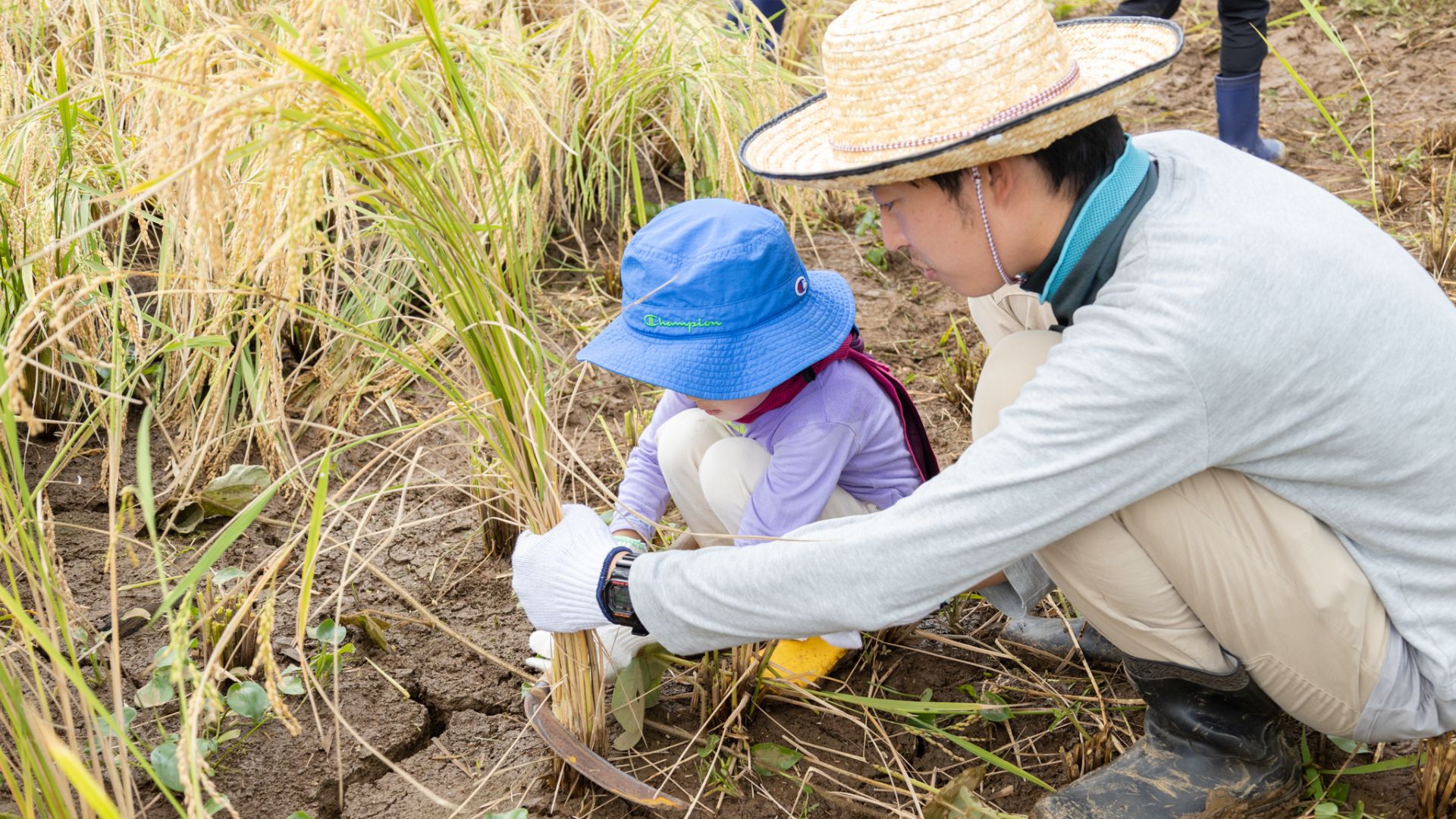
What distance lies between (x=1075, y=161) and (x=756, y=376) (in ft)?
1.63

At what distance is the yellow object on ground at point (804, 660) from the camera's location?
71.6 inches

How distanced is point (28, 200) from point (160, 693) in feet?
3.16

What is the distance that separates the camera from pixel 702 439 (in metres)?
1.88

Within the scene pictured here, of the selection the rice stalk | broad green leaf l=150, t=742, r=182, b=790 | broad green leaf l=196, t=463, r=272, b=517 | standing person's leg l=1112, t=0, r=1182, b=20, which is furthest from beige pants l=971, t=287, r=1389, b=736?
standing person's leg l=1112, t=0, r=1182, b=20

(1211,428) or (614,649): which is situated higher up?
(1211,428)

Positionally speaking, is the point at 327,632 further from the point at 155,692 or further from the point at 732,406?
the point at 732,406

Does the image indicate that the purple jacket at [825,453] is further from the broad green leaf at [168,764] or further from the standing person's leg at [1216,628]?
the broad green leaf at [168,764]

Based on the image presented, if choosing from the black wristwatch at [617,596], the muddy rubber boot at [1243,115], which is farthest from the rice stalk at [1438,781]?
the muddy rubber boot at [1243,115]

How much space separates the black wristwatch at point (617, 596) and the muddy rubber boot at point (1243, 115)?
8.86 ft

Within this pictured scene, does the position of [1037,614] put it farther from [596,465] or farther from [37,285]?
[37,285]

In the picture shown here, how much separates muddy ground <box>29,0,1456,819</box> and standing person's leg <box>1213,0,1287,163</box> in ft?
5.26

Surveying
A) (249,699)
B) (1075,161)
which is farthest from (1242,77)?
(249,699)

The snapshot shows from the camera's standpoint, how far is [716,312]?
63.7 inches

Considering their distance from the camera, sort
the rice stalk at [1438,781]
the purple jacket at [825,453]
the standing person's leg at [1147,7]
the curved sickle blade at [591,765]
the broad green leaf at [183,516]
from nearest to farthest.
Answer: the rice stalk at [1438,781] < the curved sickle blade at [591,765] < the purple jacket at [825,453] < the broad green leaf at [183,516] < the standing person's leg at [1147,7]
